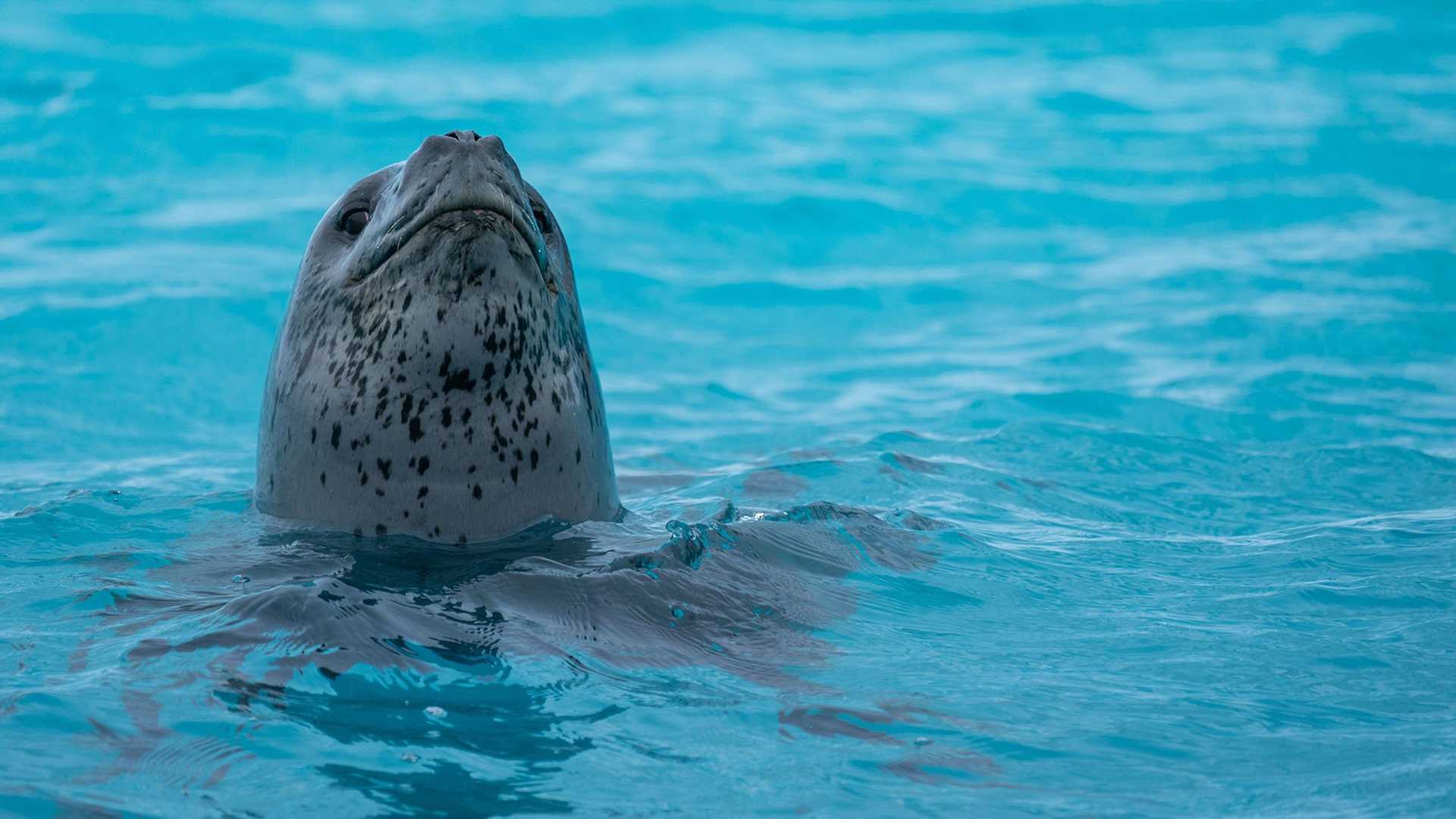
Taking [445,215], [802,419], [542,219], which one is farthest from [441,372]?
[802,419]

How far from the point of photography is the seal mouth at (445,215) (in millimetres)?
4199

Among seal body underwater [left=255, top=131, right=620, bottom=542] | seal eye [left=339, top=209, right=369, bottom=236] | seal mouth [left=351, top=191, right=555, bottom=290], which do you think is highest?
seal eye [left=339, top=209, right=369, bottom=236]

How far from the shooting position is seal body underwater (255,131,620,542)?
4238mm

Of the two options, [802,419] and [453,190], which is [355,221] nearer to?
[453,190]

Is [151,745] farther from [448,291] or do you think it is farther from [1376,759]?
[1376,759]

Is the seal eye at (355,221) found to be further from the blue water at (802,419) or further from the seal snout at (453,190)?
the blue water at (802,419)

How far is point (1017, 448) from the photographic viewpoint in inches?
346

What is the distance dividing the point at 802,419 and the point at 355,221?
18.8ft

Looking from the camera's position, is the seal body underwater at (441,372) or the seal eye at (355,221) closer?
the seal body underwater at (441,372)

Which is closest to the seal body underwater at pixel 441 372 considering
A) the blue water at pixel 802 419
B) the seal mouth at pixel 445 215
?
the seal mouth at pixel 445 215

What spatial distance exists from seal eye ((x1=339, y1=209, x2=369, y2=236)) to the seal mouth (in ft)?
0.98

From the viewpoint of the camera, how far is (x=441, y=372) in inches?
169

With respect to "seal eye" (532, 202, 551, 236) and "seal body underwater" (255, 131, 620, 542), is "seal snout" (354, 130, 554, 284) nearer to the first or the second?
"seal body underwater" (255, 131, 620, 542)

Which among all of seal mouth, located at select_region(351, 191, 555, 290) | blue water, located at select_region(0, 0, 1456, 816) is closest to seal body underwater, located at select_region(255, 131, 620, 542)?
seal mouth, located at select_region(351, 191, 555, 290)
